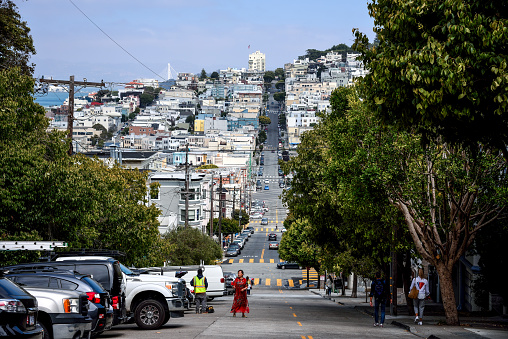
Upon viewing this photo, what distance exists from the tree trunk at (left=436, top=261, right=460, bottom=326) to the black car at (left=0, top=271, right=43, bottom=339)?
53.8 ft

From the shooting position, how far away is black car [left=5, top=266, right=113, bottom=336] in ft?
54.1

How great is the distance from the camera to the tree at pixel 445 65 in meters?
12.4

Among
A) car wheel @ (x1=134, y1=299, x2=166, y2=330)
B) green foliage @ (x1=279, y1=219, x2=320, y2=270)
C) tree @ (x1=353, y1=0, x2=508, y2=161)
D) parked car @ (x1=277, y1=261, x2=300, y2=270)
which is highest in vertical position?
tree @ (x1=353, y1=0, x2=508, y2=161)

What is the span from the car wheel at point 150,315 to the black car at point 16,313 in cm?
1059

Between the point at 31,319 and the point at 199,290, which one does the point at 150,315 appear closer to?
the point at 199,290

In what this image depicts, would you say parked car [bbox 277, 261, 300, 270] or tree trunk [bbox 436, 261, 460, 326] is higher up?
tree trunk [bbox 436, 261, 460, 326]

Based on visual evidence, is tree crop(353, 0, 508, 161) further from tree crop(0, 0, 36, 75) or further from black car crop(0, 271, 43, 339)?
tree crop(0, 0, 36, 75)

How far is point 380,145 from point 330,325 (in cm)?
625

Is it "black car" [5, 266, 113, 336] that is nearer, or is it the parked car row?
the parked car row

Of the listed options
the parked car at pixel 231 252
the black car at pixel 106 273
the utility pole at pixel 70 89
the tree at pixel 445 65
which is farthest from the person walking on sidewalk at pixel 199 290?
the parked car at pixel 231 252

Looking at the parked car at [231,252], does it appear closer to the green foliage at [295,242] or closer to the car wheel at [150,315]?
the green foliage at [295,242]

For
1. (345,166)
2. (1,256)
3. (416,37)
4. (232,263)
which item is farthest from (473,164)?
(232,263)

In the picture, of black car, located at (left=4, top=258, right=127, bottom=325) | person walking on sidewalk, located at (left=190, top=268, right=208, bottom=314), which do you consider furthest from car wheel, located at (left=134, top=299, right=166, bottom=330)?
person walking on sidewalk, located at (left=190, top=268, right=208, bottom=314)

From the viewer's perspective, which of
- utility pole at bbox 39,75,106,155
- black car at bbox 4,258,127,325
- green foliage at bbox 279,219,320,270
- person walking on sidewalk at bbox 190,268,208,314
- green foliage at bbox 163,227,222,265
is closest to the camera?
black car at bbox 4,258,127,325
